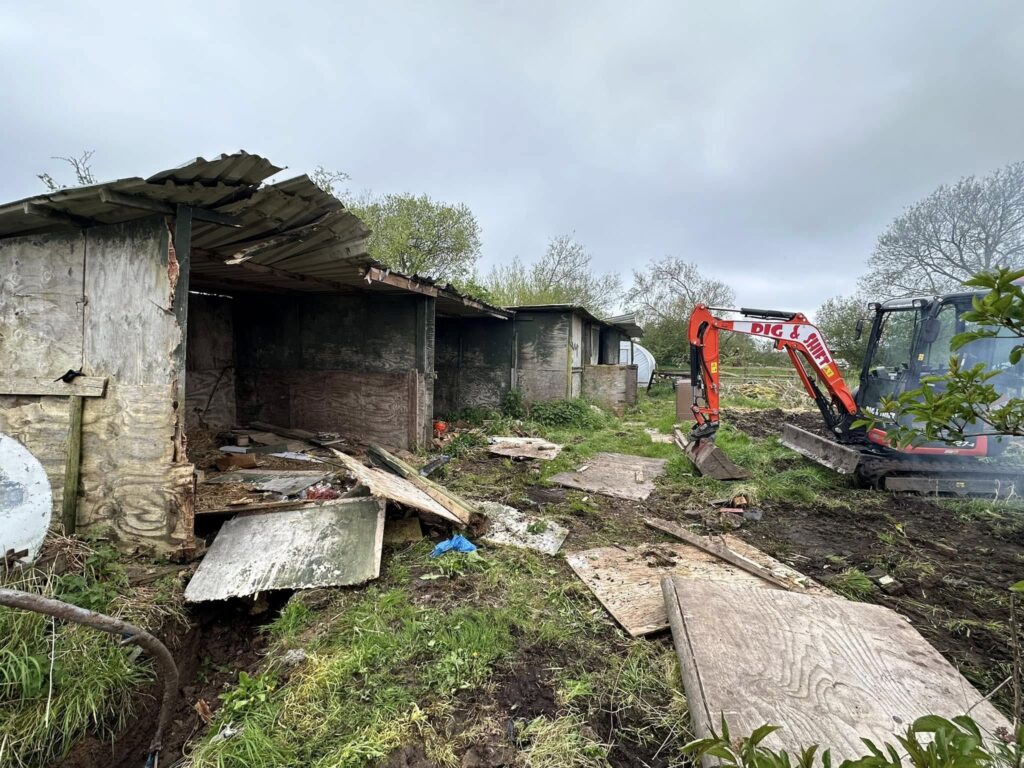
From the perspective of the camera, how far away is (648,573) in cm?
358

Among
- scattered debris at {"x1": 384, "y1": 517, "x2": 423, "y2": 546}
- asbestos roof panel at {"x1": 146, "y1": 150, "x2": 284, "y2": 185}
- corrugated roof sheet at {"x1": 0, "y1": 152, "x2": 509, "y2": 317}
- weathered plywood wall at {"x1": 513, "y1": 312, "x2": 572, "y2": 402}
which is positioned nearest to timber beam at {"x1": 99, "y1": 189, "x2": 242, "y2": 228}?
corrugated roof sheet at {"x1": 0, "y1": 152, "x2": 509, "y2": 317}

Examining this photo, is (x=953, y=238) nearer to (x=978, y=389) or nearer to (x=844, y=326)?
(x=844, y=326)

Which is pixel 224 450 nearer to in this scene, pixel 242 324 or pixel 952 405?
pixel 242 324

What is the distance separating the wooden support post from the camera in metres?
3.36

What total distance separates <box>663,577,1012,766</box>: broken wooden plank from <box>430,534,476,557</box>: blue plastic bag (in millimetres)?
1699

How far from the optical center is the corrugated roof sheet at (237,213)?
2816 millimetres

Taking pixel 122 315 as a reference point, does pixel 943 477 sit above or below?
below

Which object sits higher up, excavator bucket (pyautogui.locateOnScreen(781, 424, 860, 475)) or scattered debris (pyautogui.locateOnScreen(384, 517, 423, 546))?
excavator bucket (pyautogui.locateOnScreen(781, 424, 860, 475))

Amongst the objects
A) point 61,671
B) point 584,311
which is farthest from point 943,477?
point 61,671

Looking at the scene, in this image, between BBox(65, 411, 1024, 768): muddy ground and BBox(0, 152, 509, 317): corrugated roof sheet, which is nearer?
BBox(65, 411, 1024, 768): muddy ground

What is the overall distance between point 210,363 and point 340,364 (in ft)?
6.97

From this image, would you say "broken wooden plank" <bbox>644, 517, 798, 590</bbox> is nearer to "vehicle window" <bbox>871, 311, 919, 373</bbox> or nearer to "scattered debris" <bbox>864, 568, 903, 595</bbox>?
"scattered debris" <bbox>864, 568, 903, 595</bbox>

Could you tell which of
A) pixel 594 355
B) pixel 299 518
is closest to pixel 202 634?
pixel 299 518

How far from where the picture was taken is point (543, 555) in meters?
3.96
